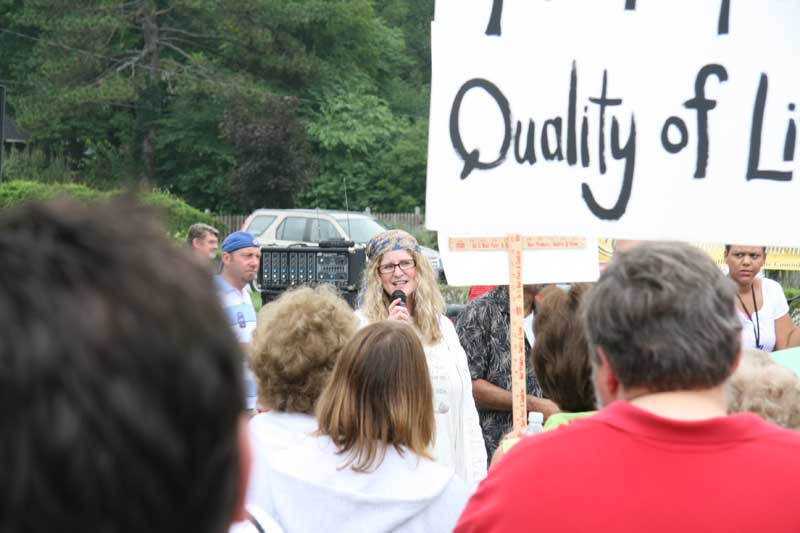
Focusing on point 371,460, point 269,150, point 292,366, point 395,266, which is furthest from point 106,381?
point 269,150

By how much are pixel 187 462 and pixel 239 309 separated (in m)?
5.14

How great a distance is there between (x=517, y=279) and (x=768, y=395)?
1053 millimetres

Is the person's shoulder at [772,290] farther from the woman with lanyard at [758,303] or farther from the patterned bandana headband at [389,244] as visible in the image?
the patterned bandana headband at [389,244]

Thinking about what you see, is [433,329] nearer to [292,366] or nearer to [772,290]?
[292,366]

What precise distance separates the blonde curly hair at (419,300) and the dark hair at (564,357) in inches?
61.6

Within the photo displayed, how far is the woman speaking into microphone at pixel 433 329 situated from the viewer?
3967mm

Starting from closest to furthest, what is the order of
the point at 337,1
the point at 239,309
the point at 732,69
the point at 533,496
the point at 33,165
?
the point at 533,496, the point at 732,69, the point at 239,309, the point at 33,165, the point at 337,1

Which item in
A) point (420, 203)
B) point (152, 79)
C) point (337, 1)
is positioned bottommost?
point (420, 203)

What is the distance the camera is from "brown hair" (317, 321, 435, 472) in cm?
261

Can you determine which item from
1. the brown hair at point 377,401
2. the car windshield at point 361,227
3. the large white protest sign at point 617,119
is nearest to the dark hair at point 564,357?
the brown hair at point 377,401

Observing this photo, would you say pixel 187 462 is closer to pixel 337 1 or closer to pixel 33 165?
pixel 33 165

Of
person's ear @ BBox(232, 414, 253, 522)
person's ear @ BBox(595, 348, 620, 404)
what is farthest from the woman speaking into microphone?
person's ear @ BBox(232, 414, 253, 522)

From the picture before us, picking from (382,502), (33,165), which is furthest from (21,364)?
(33,165)

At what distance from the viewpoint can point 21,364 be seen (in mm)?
819
